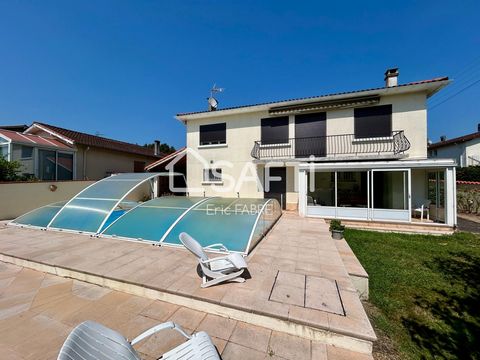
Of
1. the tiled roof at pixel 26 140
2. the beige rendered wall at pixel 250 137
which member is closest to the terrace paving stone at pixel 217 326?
the beige rendered wall at pixel 250 137

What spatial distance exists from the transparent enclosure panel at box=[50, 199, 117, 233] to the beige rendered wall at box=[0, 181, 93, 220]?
5826 mm

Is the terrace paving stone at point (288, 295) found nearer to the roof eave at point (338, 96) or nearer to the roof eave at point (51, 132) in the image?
the roof eave at point (338, 96)

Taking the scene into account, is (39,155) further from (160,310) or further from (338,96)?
(338,96)

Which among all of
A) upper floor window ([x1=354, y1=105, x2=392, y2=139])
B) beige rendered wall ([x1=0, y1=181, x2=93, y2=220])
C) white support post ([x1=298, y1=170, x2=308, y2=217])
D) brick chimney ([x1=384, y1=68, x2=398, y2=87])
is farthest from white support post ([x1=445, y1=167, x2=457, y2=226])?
beige rendered wall ([x1=0, y1=181, x2=93, y2=220])

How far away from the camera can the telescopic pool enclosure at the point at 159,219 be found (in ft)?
20.8

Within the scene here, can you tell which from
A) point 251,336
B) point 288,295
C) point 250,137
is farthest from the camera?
point 250,137

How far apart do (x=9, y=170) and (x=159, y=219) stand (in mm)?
11972

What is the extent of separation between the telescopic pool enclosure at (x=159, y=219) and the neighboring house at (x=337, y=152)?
592cm

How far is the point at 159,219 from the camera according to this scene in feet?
24.0

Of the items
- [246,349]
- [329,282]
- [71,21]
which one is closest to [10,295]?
[246,349]

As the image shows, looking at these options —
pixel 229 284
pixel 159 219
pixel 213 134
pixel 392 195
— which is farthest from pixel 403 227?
pixel 213 134

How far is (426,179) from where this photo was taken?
1165 centimetres

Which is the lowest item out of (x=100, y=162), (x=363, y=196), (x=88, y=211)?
(x=88, y=211)

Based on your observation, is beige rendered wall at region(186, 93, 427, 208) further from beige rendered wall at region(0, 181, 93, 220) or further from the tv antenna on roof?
beige rendered wall at region(0, 181, 93, 220)
